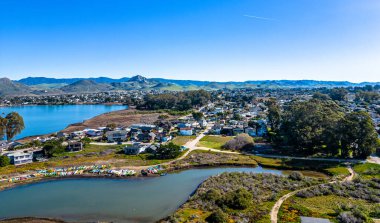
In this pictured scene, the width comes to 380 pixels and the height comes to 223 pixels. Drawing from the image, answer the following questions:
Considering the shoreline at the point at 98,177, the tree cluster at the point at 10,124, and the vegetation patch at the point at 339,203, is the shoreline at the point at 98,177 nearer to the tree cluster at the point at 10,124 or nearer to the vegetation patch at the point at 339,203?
the vegetation patch at the point at 339,203

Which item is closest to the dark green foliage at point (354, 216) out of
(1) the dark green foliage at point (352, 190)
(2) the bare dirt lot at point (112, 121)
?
(1) the dark green foliage at point (352, 190)

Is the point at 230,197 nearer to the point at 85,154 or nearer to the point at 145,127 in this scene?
the point at 85,154

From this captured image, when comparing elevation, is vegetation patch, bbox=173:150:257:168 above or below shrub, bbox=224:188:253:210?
below

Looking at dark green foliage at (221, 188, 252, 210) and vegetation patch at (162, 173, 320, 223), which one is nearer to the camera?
vegetation patch at (162, 173, 320, 223)

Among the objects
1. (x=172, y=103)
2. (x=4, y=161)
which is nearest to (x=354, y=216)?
(x=4, y=161)

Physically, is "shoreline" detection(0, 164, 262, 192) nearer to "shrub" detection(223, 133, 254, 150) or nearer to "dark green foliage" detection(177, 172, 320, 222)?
"dark green foliage" detection(177, 172, 320, 222)

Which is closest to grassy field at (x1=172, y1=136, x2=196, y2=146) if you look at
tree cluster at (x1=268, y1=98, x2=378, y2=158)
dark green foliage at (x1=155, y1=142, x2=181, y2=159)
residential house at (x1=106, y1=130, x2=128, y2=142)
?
dark green foliage at (x1=155, y1=142, x2=181, y2=159)
